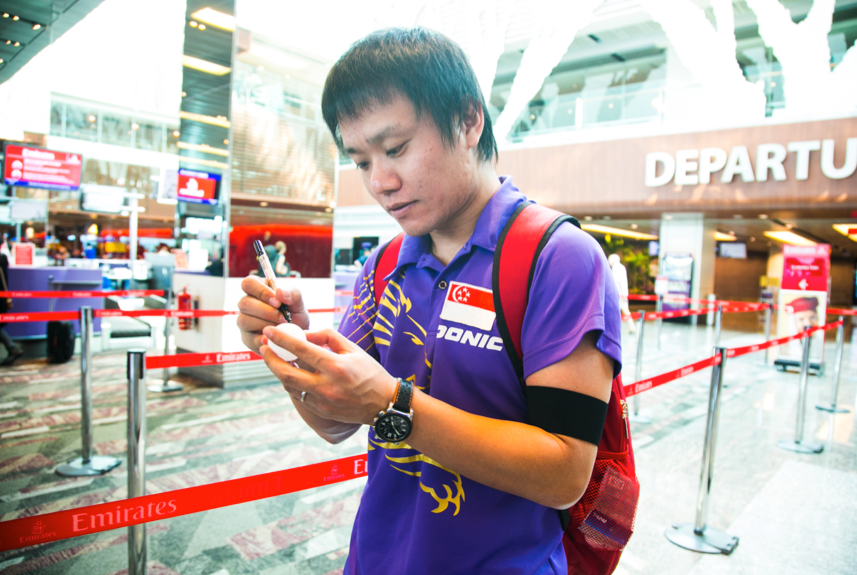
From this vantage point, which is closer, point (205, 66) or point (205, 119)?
point (205, 66)

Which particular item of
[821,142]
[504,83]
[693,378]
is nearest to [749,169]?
[821,142]

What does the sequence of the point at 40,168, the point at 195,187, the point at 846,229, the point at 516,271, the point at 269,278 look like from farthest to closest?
the point at 846,229
the point at 40,168
the point at 195,187
the point at 269,278
the point at 516,271

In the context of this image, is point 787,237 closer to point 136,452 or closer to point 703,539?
point 703,539

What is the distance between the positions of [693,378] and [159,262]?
1413 cm

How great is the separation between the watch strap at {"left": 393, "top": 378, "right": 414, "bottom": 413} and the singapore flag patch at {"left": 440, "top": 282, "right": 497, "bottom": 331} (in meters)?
0.16

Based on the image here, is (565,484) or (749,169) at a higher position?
(749,169)

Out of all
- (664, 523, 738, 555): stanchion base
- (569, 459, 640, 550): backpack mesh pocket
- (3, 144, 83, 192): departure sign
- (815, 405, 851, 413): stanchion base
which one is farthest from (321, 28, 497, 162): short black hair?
(3, 144, 83, 192): departure sign

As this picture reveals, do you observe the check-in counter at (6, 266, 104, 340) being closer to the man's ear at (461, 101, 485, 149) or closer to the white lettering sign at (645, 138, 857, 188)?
the man's ear at (461, 101, 485, 149)

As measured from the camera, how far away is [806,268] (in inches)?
289

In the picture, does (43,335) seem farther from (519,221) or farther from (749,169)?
(749,169)

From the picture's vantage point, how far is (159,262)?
14609mm

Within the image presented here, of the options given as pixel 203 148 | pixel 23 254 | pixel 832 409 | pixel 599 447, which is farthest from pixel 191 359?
pixel 23 254

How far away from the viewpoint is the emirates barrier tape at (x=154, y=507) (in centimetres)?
106

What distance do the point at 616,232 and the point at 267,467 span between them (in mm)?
17752
